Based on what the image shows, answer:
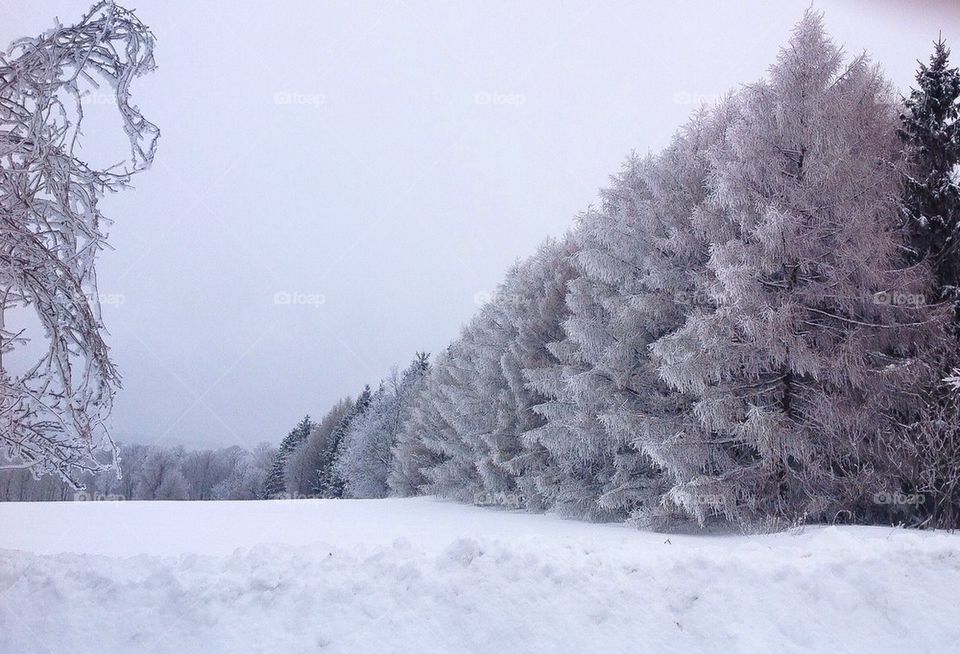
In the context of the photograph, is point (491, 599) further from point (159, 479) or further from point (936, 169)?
point (159, 479)

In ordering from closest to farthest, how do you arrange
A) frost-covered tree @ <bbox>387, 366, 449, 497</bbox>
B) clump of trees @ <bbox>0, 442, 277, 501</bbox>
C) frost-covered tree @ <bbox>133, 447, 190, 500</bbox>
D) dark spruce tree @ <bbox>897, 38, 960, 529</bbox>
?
dark spruce tree @ <bbox>897, 38, 960, 529</bbox> → frost-covered tree @ <bbox>387, 366, 449, 497</bbox> → clump of trees @ <bbox>0, 442, 277, 501</bbox> → frost-covered tree @ <bbox>133, 447, 190, 500</bbox>

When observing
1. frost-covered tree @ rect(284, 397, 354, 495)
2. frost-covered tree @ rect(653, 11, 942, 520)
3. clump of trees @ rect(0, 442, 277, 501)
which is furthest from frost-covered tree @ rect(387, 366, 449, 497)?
clump of trees @ rect(0, 442, 277, 501)

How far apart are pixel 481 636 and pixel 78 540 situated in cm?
650

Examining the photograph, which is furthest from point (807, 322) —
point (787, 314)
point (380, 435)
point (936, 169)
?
point (380, 435)

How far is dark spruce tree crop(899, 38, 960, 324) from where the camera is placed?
12.1 metres

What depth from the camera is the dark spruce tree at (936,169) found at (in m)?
12.1

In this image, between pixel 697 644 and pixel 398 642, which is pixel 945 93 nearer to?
pixel 697 644

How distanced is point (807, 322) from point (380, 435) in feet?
89.5

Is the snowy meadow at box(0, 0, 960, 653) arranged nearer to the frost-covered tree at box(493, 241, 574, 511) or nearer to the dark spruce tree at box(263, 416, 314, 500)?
the frost-covered tree at box(493, 241, 574, 511)

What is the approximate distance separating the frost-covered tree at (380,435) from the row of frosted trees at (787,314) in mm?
20867

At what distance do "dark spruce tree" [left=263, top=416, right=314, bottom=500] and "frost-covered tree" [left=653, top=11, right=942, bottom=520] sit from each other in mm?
49124

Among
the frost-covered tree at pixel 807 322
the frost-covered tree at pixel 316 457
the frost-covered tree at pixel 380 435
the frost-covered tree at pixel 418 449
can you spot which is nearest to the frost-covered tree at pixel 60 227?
the frost-covered tree at pixel 807 322

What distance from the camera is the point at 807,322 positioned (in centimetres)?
1138

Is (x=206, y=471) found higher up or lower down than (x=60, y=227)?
lower down
